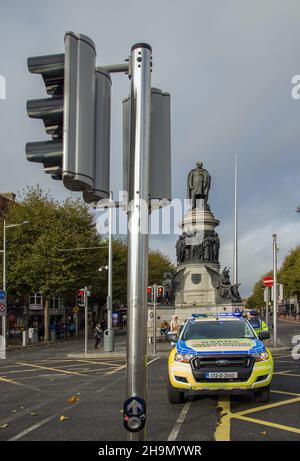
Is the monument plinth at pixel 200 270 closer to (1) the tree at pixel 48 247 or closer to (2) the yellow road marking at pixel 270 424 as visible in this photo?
(1) the tree at pixel 48 247

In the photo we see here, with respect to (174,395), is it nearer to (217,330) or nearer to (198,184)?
(217,330)

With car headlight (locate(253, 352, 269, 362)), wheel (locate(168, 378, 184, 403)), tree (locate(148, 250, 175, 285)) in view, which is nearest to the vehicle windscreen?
car headlight (locate(253, 352, 269, 362))

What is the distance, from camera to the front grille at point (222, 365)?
840cm

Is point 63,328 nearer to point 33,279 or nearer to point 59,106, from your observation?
point 33,279

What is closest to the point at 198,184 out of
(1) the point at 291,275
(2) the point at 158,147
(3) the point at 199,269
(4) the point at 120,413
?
(3) the point at 199,269

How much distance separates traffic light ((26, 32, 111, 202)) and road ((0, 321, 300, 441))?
14.7ft

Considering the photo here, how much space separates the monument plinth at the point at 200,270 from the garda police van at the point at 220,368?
27.1m

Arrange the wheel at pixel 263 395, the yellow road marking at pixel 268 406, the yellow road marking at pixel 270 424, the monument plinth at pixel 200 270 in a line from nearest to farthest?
the yellow road marking at pixel 270 424, the yellow road marking at pixel 268 406, the wheel at pixel 263 395, the monument plinth at pixel 200 270

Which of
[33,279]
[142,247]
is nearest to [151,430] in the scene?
[142,247]

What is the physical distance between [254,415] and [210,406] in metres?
1.08

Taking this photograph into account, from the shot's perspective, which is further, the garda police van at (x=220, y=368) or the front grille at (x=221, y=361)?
the front grille at (x=221, y=361)

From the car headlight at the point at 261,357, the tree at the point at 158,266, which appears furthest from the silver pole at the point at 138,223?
the tree at the point at 158,266

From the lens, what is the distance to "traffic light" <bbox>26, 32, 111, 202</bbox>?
10.9 feet

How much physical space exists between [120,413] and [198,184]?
111 feet
